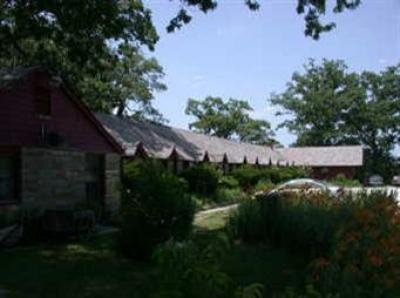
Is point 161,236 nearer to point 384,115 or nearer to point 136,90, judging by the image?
point 136,90

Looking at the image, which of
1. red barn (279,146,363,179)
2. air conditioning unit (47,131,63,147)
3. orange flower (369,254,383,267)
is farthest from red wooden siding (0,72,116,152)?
red barn (279,146,363,179)

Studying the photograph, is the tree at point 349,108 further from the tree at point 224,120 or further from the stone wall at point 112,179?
the stone wall at point 112,179

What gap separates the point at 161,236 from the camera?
13.6 m

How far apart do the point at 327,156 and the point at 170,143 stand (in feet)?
125

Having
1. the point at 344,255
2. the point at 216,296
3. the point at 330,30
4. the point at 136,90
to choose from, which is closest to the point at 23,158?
the point at 330,30

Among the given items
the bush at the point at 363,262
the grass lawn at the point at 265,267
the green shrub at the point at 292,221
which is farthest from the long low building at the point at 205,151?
the bush at the point at 363,262

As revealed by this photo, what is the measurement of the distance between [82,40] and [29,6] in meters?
1.95

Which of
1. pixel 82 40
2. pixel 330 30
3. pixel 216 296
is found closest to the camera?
pixel 216 296

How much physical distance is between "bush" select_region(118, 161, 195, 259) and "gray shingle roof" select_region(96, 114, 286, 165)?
1493 centimetres

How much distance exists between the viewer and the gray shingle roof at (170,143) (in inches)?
1251

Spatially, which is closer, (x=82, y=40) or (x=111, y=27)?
(x=111, y=27)

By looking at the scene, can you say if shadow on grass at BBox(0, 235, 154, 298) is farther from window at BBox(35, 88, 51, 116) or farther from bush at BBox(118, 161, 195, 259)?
window at BBox(35, 88, 51, 116)

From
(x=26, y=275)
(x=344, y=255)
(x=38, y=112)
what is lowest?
(x=26, y=275)

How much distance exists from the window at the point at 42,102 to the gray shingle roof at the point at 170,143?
8734mm
